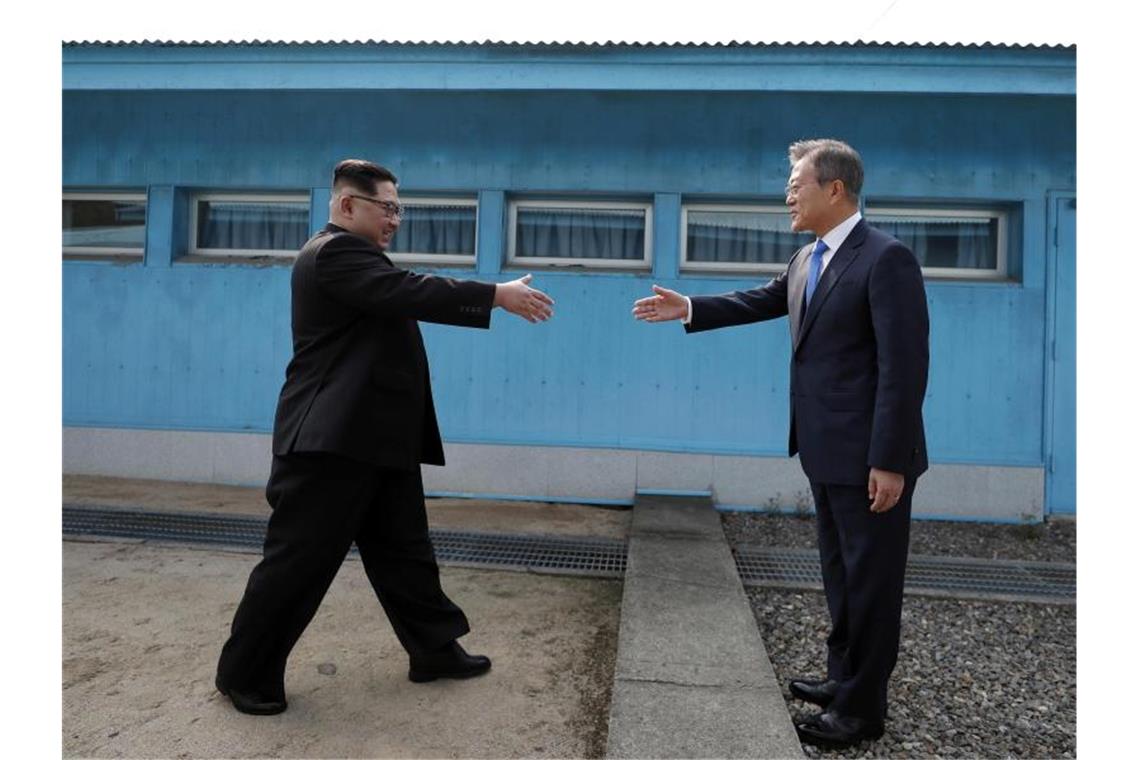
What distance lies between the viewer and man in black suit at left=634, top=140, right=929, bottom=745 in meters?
2.28

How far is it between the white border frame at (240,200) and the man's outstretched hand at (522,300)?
170 inches

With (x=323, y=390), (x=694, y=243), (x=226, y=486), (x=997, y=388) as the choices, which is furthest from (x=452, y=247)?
(x=997, y=388)

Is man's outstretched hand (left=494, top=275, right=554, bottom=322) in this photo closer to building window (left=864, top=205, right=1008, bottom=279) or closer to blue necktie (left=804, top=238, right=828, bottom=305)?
blue necktie (left=804, top=238, right=828, bottom=305)

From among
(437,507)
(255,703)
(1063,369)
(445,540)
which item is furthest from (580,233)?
(255,703)

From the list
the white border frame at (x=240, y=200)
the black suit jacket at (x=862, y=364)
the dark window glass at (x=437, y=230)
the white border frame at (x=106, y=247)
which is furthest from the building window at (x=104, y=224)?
the black suit jacket at (x=862, y=364)

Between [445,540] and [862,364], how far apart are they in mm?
3115

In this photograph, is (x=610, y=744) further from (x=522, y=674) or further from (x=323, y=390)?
(x=323, y=390)

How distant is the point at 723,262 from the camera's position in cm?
601

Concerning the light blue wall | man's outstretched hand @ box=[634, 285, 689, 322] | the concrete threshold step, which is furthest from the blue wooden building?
man's outstretched hand @ box=[634, 285, 689, 322]

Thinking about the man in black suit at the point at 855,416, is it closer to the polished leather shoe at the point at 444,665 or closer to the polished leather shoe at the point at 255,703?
the polished leather shoe at the point at 444,665

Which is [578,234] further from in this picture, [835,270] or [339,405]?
[339,405]

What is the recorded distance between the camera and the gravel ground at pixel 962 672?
2.47m

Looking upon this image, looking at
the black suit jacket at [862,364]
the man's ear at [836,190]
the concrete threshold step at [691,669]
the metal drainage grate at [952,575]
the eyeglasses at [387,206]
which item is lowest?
the metal drainage grate at [952,575]

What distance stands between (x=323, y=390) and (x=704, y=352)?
12.9ft
